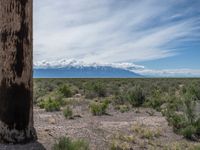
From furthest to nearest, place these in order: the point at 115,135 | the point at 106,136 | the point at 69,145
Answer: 1. the point at 115,135
2. the point at 106,136
3. the point at 69,145

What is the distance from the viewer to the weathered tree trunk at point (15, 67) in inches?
343

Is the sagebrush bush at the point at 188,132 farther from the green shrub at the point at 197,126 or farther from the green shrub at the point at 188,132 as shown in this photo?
the green shrub at the point at 197,126

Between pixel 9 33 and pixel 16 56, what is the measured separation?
57 cm

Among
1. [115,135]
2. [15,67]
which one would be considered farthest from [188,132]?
[15,67]

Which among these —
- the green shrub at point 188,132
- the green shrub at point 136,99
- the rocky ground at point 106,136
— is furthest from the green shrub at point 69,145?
the green shrub at point 136,99

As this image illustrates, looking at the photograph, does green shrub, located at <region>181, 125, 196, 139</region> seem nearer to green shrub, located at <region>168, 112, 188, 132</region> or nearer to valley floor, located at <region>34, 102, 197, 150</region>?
valley floor, located at <region>34, 102, 197, 150</region>

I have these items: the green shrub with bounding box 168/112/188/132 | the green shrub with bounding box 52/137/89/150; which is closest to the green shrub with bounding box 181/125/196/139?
the green shrub with bounding box 168/112/188/132

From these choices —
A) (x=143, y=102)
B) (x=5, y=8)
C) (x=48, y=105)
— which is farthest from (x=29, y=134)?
(x=143, y=102)

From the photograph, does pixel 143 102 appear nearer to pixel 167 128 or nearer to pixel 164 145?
pixel 167 128

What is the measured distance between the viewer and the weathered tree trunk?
28.6 feet

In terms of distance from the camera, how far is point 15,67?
8727 mm

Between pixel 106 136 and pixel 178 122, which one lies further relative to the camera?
pixel 178 122

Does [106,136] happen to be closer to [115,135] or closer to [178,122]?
[115,135]

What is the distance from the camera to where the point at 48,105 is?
17891 millimetres
